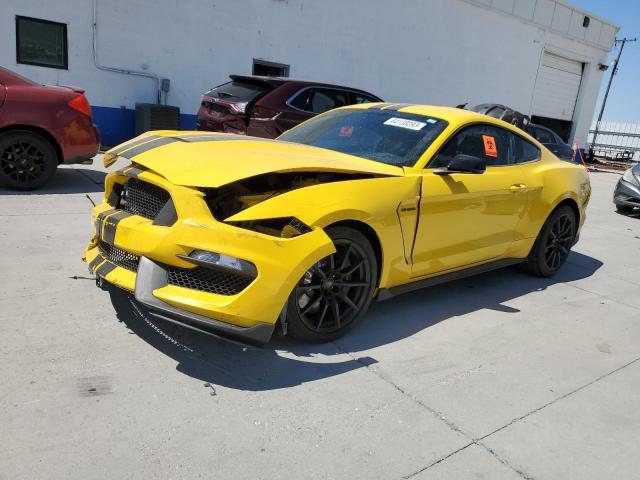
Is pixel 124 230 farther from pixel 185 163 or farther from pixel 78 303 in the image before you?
pixel 78 303

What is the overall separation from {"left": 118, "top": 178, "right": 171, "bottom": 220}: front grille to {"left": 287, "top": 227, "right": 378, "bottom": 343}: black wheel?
3.05ft

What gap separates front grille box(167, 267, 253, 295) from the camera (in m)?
2.80

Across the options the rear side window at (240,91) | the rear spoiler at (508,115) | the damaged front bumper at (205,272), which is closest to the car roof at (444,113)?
the damaged front bumper at (205,272)

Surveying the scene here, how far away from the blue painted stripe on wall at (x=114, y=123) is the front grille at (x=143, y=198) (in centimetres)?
911

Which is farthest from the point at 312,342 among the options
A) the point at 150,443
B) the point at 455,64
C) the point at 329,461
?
the point at 455,64

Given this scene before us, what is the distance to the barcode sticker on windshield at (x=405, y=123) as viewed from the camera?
4.08m

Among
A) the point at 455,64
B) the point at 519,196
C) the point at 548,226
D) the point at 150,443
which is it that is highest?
the point at 455,64

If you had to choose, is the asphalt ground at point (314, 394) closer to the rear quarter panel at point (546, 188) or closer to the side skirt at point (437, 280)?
the side skirt at point (437, 280)

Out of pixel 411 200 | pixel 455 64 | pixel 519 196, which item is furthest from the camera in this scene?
pixel 455 64

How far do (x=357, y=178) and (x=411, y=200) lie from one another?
449 mm

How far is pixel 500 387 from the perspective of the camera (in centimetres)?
315

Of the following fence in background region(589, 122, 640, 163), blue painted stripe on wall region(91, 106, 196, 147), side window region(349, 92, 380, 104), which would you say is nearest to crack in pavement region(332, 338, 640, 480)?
side window region(349, 92, 380, 104)

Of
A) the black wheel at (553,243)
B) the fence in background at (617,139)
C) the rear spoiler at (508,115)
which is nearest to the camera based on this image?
the black wheel at (553,243)

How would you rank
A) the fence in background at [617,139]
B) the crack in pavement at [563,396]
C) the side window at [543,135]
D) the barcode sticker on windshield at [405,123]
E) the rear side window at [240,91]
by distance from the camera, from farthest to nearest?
the fence in background at [617,139] → the side window at [543,135] → the rear side window at [240,91] → the barcode sticker on windshield at [405,123] → the crack in pavement at [563,396]
